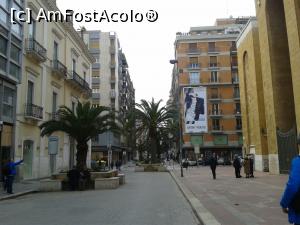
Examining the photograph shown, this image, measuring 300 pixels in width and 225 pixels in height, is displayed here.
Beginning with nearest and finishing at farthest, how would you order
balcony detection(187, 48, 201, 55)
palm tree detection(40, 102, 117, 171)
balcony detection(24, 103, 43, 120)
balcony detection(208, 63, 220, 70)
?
palm tree detection(40, 102, 117, 171) < balcony detection(24, 103, 43, 120) < balcony detection(208, 63, 220, 70) < balcony detection(187, 48, 201, 55)

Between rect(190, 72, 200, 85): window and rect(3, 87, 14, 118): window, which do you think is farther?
rect(190, 72, 200, 85): window

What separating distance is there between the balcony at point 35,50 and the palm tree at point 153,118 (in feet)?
64.0

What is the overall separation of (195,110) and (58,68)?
11.6m

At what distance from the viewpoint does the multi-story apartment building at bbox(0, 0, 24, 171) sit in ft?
72.2

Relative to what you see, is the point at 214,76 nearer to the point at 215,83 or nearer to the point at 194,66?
the point at 215,83

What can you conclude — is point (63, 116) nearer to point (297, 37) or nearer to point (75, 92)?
point (297, 37)

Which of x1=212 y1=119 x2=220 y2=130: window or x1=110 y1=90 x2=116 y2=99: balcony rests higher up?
x1=110 y1=90 x2=116 y2=99: balcony

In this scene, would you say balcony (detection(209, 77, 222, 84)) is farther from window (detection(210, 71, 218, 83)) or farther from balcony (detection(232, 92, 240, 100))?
balcony (detection(232, 92, 240, 100))

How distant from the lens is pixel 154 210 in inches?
462

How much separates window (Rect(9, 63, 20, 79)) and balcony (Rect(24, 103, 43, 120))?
3.07 m

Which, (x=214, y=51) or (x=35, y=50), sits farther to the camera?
(x=214, y=51)

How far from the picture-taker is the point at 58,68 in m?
33.1

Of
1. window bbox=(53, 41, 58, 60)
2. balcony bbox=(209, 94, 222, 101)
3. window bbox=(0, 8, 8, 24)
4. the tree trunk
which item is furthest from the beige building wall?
balcony bbox=(209, 94, 222, 101)

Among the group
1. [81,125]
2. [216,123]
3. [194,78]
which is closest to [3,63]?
[81,125]
